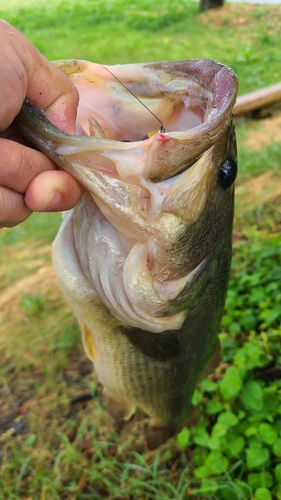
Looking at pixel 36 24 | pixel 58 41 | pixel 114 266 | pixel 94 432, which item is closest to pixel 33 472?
pixel 94 432

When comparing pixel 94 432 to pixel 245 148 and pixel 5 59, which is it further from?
pixel 245 148

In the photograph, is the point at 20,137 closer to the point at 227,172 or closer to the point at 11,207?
the point at 11,207

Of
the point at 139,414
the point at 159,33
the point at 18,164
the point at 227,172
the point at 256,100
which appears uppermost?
the point at 18,164

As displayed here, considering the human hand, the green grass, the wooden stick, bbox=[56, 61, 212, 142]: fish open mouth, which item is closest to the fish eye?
bbox=[56, 61, 212, 142]: fish open mouth

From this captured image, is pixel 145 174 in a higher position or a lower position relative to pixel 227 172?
higher

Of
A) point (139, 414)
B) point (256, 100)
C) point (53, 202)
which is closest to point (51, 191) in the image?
point (53, 202)

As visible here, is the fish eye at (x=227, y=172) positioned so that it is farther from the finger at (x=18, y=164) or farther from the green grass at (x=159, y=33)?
the green grass at (x=159, y=33)

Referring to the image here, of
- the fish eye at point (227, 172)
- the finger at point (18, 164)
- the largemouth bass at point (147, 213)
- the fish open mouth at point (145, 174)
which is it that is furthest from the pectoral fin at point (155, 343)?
the finger at point (18, 164)
